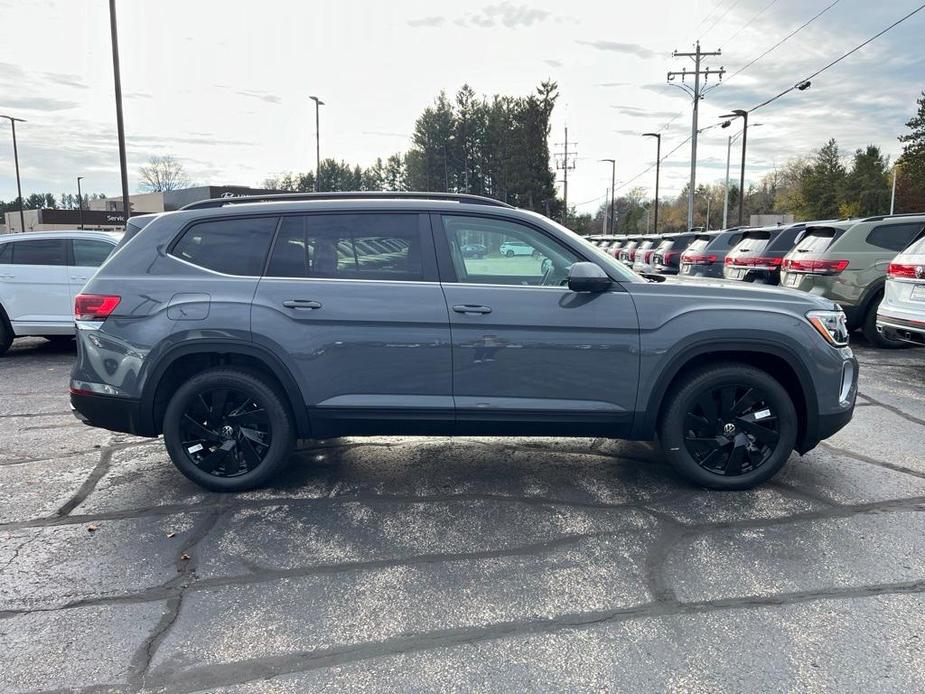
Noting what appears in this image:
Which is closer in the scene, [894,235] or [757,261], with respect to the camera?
[894,235]

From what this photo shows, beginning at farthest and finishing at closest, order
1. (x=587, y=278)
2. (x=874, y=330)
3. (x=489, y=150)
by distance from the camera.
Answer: (x=489, y=150)
(x=874, y=330)
(x=587, y=278)

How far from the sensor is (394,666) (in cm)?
258

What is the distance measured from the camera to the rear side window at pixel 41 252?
9.38 m

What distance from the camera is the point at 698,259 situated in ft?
50.9

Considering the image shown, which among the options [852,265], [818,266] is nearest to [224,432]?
[818,266]

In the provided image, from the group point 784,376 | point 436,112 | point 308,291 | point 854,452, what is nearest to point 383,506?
point 308,291

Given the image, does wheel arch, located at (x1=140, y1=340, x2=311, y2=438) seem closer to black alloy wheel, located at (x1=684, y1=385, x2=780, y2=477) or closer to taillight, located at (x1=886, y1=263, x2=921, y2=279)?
black alloy wheel, located at (x1=684, y1=385, x2=780, y2=477)

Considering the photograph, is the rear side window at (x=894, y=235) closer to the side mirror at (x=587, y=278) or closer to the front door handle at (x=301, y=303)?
the side mirror at (x=587, y=278)

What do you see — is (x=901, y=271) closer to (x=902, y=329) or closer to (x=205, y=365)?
(x=902, y=329)

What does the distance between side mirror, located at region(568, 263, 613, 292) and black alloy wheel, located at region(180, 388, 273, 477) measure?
209cm

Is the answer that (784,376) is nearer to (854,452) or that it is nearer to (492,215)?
(854,452)

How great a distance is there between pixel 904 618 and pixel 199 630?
9.91ft

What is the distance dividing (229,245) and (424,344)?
56.2 inches

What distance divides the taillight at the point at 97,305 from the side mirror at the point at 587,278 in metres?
2.80
